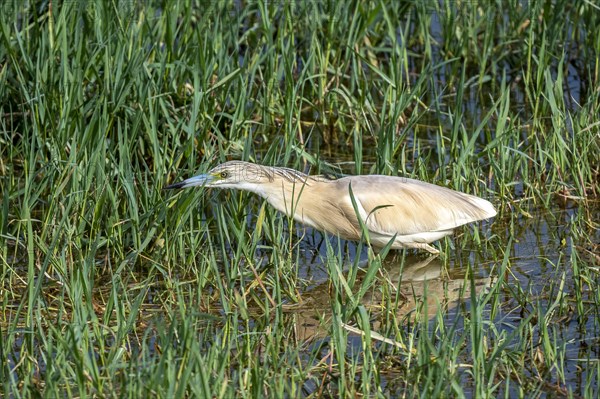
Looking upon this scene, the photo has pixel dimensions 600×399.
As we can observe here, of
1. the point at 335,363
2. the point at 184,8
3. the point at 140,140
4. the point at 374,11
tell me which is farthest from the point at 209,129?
the point at 335,363

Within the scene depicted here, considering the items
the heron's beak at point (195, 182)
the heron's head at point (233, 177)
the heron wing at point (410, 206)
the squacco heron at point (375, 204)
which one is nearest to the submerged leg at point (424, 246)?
the squacco heron at point (375, 204)

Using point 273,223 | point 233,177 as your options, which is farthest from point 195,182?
point 273,223

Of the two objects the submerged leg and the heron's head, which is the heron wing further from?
the heron's head

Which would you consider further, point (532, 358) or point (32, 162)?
point (32, 162)

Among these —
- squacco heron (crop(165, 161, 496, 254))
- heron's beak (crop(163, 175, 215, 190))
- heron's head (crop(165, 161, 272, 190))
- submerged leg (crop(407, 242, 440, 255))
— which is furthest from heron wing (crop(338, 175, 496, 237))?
heron's beak (crop(163, 175, 215, 190))

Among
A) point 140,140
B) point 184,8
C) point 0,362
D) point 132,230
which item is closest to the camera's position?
point 0,362

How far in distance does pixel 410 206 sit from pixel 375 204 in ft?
0.60

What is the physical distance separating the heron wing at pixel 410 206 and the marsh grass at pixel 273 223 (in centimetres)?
16

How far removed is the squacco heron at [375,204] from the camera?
5496 millimetres

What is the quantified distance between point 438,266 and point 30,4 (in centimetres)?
346

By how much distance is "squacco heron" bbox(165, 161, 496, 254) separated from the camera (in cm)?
550

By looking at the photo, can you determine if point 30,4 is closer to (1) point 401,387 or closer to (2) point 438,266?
(2) point 438,266

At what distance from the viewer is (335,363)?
13.9 feet

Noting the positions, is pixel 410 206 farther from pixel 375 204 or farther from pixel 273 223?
pixel 273 223
